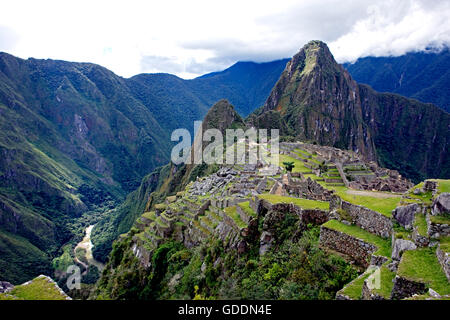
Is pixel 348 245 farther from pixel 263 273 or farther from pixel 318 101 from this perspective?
pixel 318 101

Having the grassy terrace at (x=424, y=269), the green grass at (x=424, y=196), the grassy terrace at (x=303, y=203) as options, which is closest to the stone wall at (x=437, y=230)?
the grassy terrace at (x=424, y=269)

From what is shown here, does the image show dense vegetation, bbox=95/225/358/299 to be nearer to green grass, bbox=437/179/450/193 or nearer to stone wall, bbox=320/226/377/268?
stone wall, bbox=320/226/377/268

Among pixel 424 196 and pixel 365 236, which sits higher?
pixel 424 196

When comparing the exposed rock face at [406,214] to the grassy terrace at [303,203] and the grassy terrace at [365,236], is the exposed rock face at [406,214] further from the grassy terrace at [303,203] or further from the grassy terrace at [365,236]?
the grassy terrace at [303,203]

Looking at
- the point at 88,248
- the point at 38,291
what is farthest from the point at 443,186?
the point at 88,248

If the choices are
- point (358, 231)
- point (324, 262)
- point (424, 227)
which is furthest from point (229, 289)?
point (424, 227)

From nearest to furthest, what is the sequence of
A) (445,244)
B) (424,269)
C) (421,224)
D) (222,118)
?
1. (424,269)
2. (445,244)
3. (421,224)
4. (222,118)
